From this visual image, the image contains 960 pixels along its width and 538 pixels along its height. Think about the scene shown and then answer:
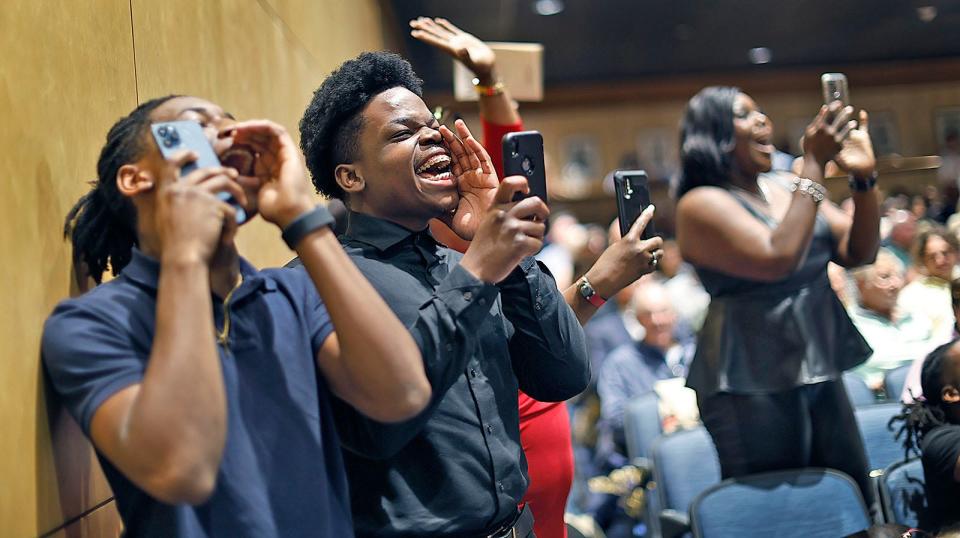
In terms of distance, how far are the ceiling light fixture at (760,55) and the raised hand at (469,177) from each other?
29.3ft

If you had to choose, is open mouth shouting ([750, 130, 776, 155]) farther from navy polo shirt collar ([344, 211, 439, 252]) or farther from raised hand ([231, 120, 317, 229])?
raised hand ([231, 120, 317, 229])

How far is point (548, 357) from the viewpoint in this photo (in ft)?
5.60

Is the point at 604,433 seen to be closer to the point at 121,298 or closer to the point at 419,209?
the point at 419,209

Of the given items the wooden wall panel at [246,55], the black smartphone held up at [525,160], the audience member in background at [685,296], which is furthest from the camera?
the audience member in background at [685,296]

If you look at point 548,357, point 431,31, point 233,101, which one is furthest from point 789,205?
point 233,101

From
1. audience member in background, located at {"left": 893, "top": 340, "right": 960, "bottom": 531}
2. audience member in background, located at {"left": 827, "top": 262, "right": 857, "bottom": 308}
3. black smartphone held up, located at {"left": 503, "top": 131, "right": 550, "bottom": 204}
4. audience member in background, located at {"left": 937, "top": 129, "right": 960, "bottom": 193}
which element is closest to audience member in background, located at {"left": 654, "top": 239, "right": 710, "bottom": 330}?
audience member in background, located at {"left": 827, "top": 262, "right": 857, "bottom": 308}

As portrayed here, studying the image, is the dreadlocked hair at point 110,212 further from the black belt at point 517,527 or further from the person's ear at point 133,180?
the black belt at point 517,527

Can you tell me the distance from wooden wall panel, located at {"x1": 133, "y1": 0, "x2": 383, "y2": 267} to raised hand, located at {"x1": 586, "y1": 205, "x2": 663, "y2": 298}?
0.91 meters

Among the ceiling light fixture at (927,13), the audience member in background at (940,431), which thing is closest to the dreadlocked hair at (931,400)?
the audience member in background at (940,431)

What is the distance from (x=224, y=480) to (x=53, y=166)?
1.76 feet

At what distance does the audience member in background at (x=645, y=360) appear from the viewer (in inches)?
185

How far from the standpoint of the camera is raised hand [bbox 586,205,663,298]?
6.56 ft

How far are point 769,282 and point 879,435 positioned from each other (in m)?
0.85

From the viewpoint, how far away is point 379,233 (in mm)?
1729
